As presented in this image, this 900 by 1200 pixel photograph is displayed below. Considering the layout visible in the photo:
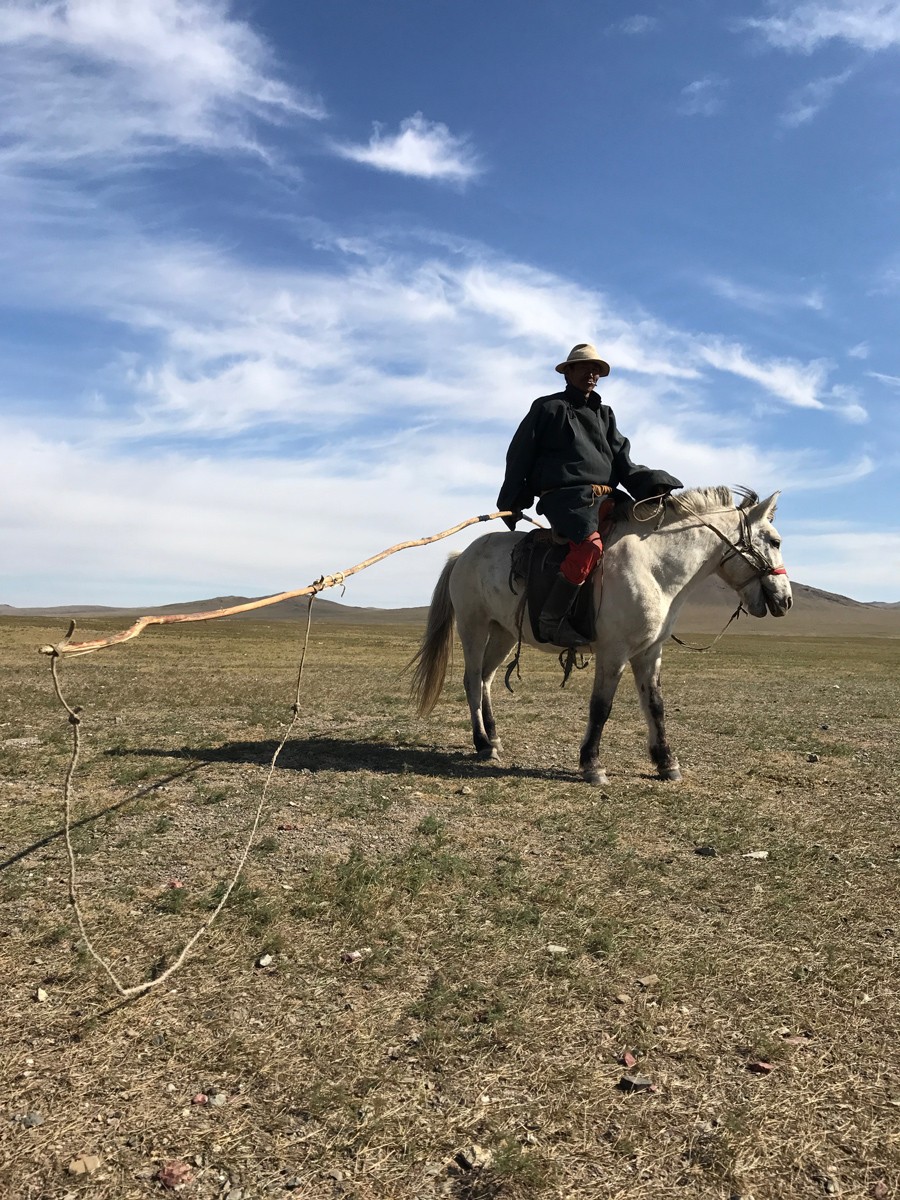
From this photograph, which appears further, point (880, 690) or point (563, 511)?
point (880, 690)

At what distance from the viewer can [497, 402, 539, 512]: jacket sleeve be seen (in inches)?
326

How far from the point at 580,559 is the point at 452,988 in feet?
15.9

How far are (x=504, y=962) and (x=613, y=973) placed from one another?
57 cm

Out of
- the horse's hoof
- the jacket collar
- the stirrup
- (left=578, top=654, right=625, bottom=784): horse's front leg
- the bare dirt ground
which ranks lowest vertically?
the bare dirt ground

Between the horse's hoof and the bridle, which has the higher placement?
the bridle

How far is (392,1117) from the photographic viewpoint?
283 cm

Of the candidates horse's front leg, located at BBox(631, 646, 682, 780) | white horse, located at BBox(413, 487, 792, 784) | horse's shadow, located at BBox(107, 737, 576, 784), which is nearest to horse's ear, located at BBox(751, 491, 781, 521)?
white horse, located at BBox(413, 487, 792, 784)

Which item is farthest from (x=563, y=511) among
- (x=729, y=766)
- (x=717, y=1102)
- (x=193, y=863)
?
(x=717, y=1102)

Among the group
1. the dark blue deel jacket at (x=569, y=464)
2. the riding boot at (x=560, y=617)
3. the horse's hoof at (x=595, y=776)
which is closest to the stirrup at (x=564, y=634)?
the riding boot at (x=560, y=617)

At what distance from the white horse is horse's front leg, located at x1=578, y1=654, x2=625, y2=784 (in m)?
0.01

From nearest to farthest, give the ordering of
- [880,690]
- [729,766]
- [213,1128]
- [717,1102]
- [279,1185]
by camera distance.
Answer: [279,1185]
[213,1128]
[717,1102]
[729,766]
[880,690]

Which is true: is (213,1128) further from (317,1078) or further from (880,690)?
(880,690)

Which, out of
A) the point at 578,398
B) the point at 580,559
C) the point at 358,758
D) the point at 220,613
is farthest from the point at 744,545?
the point at 220,613

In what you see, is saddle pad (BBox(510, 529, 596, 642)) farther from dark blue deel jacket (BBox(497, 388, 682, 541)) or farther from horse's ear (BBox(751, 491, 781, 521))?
horse's ear (BBox(751, 491, 781, 521))
